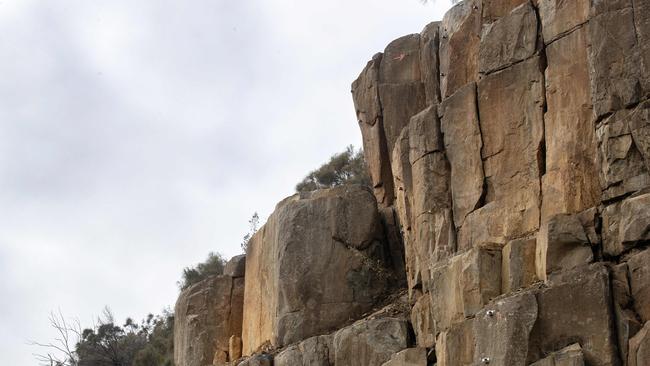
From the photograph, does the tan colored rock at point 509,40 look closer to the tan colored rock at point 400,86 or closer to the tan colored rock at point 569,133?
the tan colored rock at point 569,133

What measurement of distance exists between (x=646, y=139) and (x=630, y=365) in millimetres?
3854

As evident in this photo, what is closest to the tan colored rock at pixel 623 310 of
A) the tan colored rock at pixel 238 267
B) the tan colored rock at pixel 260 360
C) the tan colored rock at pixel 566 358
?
the tan colored rock at pixel 566 358

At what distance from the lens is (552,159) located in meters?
22.8

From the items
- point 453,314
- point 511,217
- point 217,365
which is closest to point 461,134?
point 511,217

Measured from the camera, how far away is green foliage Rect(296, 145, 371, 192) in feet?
158

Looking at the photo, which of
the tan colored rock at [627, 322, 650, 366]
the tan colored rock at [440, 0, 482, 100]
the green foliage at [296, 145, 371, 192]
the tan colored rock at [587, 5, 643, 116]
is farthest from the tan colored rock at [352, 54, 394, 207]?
the green foliage at [296, 145, 371, 192]

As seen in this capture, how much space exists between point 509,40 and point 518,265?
4.74 metres

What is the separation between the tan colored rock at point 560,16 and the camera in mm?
22500

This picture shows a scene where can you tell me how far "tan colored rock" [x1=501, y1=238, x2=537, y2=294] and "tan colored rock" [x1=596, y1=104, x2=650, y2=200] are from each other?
65.1 inches

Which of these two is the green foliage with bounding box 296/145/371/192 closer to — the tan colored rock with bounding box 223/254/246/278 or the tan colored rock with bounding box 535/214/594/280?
the tan colored rock with bounding box 223/254/246/278

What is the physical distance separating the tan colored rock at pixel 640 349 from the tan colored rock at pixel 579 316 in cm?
28

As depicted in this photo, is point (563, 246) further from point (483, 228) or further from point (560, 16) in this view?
point (560, 16)

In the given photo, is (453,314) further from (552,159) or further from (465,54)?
(465,54)

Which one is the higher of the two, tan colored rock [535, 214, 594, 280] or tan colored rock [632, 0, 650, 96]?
tan colored rock [632, 0, 650, 96]
